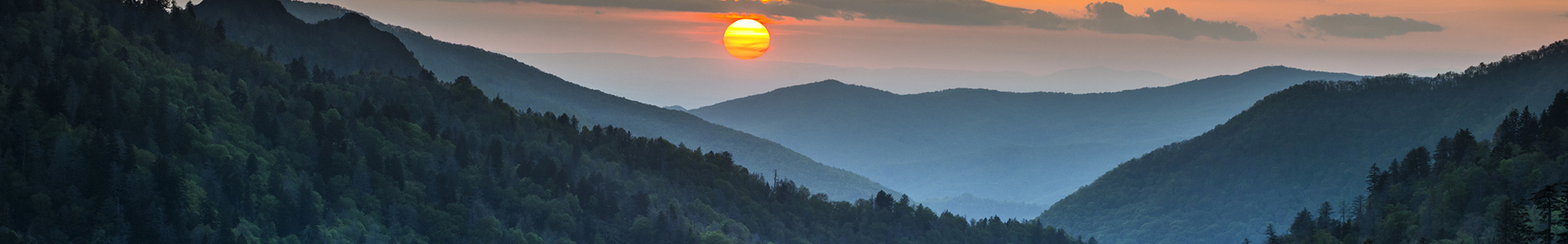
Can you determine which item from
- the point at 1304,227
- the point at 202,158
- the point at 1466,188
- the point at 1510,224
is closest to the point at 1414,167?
the point at 1304,227

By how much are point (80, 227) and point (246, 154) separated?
3241 cm

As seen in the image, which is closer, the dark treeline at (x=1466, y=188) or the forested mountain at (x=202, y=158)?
the dark treeline at (x=1466, y=188)

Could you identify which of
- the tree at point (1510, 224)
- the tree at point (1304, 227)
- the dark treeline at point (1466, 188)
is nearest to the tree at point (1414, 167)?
the dark treeline at point (1466, 188)

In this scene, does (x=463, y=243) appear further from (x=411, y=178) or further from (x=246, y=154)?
(x=246, y=154)

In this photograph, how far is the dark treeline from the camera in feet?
463

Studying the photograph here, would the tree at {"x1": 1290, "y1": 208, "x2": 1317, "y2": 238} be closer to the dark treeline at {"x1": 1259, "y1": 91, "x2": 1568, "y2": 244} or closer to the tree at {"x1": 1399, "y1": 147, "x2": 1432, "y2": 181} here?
the dark treeline at {"x1": 1259, "y1": 91, "x2": 1568, "y2": 244}

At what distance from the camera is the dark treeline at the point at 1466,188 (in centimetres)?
14112

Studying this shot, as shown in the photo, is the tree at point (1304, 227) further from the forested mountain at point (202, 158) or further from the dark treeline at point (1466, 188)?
the forested mountain at point (202, 158)

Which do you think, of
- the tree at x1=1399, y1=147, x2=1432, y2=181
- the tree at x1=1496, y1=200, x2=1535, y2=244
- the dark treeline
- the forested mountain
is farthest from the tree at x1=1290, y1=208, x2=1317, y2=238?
the forested mountain

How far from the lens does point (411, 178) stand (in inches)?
7436

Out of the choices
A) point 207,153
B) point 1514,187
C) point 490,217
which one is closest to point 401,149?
point 490,217

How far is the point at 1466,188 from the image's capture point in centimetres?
14950

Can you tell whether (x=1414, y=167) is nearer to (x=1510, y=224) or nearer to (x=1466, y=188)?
(x=1466, y=188)

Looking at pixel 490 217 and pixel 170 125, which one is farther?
pixel 490 217
